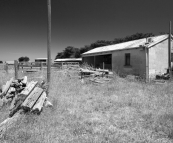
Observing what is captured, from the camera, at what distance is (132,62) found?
1242 centimetres

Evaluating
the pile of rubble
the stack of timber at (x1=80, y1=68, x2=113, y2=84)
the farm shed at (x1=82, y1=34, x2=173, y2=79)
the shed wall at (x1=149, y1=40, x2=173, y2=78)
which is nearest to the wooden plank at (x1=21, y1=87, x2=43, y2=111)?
the pile of rubble

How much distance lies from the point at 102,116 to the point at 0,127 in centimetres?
273

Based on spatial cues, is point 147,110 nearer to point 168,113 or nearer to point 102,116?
point 168,113

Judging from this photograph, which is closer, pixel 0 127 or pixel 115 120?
pixel 0 127

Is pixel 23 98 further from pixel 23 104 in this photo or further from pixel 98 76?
pixel 98 76

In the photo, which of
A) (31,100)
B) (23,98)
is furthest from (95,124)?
(23,98)

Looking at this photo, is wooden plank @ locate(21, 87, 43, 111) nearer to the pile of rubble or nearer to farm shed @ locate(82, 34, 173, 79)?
the pile of rubble

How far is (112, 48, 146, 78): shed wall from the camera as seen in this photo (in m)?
11.5

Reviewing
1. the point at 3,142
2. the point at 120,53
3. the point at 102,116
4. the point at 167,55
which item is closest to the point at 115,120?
the point at 102,116

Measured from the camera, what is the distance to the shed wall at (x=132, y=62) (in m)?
11.5

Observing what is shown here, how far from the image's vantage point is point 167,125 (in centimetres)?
323

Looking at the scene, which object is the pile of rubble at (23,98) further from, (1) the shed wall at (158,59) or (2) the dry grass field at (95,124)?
(1) the shed wall at (158,59)

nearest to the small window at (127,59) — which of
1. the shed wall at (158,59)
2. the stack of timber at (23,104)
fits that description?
the shed wall at (158,59)

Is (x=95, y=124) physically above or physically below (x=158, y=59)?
below
